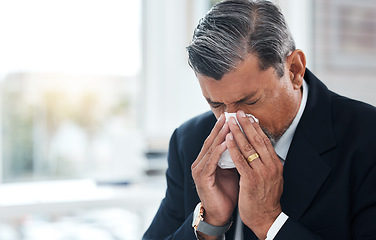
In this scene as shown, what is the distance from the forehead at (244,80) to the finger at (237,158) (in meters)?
0.11

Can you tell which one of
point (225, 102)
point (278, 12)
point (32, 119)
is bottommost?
point (32, 119)

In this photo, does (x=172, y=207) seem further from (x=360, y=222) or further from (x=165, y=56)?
(x=165, y=56)

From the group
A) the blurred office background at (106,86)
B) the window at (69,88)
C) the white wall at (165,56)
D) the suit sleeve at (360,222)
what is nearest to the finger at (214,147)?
the suit sleeve at (360,222)

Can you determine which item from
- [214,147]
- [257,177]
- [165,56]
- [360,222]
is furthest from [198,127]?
[165,56]

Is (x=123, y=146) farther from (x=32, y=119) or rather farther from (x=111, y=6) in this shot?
(x=111, y=6)

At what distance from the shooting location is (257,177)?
1192mm

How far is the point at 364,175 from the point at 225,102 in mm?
409

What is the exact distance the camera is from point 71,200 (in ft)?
6.96

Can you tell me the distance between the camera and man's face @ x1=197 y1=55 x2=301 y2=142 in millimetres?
1197

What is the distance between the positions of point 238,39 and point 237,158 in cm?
31

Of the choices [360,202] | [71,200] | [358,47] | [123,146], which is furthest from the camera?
[358,47]

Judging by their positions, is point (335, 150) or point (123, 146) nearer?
point (335, 150)

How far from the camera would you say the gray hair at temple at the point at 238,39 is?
1.19m

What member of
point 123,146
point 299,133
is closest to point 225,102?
point 299,133
